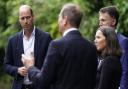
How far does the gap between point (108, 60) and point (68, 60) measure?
592 millimetres

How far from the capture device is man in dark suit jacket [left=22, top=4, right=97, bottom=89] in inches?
216

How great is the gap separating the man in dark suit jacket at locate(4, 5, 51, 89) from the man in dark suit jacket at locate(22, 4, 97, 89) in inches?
64.0

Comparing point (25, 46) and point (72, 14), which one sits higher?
point (72, 14)

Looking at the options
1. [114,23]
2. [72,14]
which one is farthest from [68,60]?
[114,23]

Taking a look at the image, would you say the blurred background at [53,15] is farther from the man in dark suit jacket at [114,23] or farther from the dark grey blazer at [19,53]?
the man in dark suit jacket at [114,23]

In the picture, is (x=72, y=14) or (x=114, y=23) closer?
(x=72, y=14)

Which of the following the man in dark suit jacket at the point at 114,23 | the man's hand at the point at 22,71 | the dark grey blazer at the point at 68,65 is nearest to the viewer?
the dark grey blazer at the point at 68,65

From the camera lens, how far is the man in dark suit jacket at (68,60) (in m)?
5.48

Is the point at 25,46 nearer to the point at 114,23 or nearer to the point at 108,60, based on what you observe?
the point at 114,23

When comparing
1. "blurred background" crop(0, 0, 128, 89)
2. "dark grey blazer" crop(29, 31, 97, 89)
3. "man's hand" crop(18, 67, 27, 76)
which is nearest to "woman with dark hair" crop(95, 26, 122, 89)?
"dark grey blazer" crop(29, 31, 97, 89)

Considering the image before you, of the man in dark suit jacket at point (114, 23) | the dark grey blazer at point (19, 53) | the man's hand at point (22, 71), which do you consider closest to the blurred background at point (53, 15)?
the dark grey blazer at point (19, 53)

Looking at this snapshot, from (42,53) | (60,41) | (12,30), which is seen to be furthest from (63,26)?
(12,30)

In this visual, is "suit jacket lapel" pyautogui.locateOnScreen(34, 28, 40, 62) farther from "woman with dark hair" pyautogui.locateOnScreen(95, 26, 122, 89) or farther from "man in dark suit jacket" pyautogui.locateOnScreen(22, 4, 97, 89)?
"man in dark suit jacket" pyautogui.locateOnScreen(22, 4, 97, 89)

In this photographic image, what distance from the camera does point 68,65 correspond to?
217 inches
